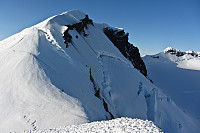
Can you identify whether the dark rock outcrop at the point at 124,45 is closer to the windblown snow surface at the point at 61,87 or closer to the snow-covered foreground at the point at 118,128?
the windblown snow surface at the point at 61,87

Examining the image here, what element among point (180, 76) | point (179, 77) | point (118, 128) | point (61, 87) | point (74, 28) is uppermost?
point (74, 28)

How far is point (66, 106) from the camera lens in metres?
8.73

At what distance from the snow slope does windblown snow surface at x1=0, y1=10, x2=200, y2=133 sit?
1437cm

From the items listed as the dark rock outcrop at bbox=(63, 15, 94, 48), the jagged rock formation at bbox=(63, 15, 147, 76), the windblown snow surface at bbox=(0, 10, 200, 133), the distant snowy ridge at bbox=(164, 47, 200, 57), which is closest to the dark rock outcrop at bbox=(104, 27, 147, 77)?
the jagged rock formation at bbox=(63, 15, 147, 76)

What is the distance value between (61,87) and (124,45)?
2785 cm

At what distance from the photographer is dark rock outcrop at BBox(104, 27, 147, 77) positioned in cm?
3309

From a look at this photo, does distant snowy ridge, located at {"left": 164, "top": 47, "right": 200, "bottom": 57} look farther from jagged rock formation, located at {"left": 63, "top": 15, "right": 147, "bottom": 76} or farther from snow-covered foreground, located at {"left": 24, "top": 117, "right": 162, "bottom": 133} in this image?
snow-covered foreground, located at {"left": 24, "top": 117, "right": 162, "bottom": 133}

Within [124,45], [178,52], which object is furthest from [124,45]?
[178,52]

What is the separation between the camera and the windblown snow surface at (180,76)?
32412mm

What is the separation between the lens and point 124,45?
3538 centimetres

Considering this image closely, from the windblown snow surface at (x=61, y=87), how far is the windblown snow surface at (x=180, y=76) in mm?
14010

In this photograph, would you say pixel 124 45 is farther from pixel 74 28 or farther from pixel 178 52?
pixel 178 52

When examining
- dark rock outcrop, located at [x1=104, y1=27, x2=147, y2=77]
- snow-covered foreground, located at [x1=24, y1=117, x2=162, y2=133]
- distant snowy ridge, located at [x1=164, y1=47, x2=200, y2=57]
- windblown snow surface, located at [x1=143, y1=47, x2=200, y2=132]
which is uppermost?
dark rock outcrop, located at [x1=104, y1=27, x2=147, y2=77]

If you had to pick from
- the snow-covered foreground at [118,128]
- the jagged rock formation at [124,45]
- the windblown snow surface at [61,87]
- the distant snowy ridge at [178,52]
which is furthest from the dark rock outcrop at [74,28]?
the distant snowy ridge at [178,52]
